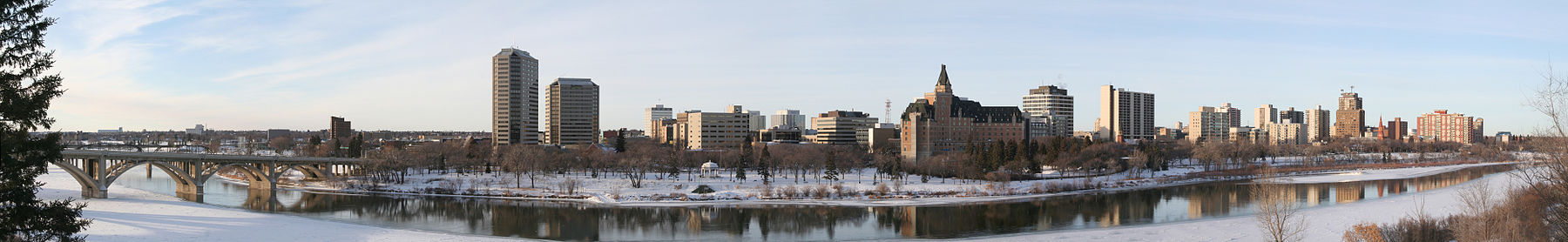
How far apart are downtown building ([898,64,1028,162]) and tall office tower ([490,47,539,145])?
72519mm

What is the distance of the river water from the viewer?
42.4 metres

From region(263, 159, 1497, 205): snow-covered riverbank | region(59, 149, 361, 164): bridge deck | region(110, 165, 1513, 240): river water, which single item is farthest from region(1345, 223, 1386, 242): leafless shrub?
region(59, 149, 361, 164): bridge deck

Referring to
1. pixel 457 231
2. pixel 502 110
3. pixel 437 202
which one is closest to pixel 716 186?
pixel 437 202

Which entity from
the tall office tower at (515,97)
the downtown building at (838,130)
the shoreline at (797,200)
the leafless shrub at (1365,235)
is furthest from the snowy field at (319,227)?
the downtown building at (838,130)

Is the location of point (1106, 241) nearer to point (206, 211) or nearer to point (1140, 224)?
point (1140, 224)

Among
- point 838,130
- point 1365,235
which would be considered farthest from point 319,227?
point 838,130

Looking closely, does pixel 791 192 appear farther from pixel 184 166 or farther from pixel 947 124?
pixel 947 124

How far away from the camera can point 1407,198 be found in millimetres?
58688

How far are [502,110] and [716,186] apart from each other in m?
107

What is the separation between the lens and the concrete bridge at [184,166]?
58500mm

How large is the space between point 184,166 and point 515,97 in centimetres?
9115

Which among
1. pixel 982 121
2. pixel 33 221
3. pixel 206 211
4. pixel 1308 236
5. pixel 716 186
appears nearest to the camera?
pixel 33 221

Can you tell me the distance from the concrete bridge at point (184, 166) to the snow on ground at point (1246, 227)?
55345 mm

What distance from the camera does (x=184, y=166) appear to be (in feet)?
237
